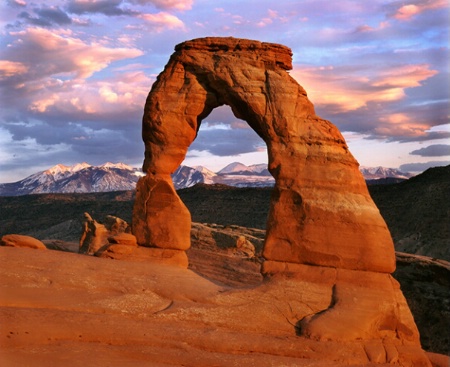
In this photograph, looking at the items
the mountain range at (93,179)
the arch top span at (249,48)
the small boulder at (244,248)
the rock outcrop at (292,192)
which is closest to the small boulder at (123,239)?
the rock outcrop at (292,192)

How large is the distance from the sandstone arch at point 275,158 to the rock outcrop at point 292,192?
2 centimetres

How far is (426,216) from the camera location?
44.9 m

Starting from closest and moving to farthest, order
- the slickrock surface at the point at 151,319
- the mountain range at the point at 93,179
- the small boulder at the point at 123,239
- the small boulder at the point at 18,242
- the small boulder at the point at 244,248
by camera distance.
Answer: the slickrock surface at the point at 151,319, the small boulder at the point at 18,242, the small boulder at the point at 123,239, the small boulder at the point at 244,248, the mountain range at the point at 93,179

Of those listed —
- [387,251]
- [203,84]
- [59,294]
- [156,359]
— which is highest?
[203,84]

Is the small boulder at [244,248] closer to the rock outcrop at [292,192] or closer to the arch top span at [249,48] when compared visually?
the rock outcrop at [292,192]

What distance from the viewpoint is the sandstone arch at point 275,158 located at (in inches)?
522

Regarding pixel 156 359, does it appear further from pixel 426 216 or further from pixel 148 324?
Answer: pixel 426 216

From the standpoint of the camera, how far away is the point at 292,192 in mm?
13656

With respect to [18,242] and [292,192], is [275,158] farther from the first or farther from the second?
[18,242]

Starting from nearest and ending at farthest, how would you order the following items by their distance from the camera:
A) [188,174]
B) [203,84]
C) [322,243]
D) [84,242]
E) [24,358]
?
[24,358], [322,243], [203,84], [84,242], [188,174]

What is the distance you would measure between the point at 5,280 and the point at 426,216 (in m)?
38.2

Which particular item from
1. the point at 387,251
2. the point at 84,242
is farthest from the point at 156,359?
the point at 84,242

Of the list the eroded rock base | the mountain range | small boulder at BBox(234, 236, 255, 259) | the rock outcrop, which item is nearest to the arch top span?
the rock outcrop

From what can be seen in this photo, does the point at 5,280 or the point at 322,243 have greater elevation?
the point at 322,243
